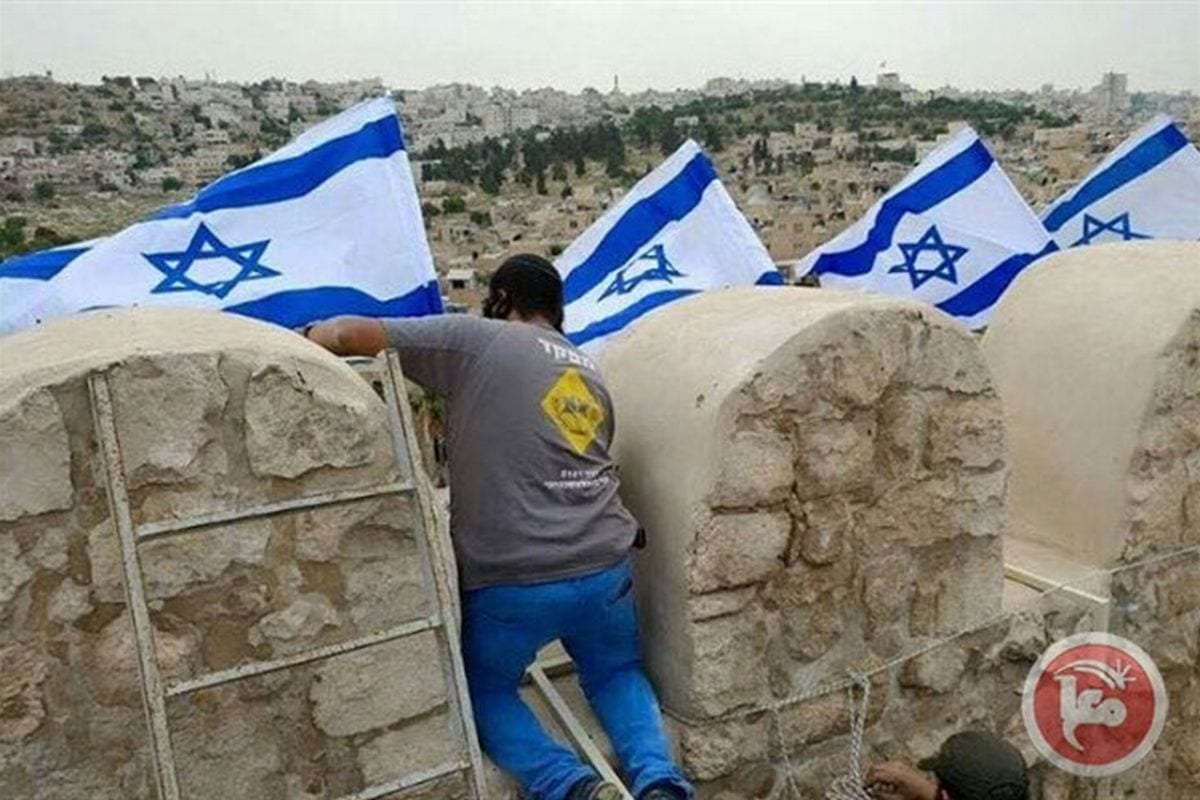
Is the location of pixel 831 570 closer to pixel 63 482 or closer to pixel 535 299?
pixel 535 299

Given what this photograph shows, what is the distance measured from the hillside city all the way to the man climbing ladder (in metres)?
35.3

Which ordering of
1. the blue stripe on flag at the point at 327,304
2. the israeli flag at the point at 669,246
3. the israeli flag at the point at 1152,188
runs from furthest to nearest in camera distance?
the israeli flag at the point at 1152,188 → the israeli flag at the point at 669,246 → the blue stripe on flag at the point at 327,304

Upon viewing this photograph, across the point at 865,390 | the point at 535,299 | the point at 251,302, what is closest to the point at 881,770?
the point at 865,390

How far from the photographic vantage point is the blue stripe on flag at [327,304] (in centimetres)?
548

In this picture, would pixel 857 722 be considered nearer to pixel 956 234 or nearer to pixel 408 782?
pixel 408 782

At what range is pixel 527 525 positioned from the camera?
2.61 m

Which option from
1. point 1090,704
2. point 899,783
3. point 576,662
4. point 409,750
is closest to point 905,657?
point 899,783

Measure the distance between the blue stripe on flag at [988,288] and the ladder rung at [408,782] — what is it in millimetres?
6109

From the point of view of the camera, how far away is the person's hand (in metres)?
2.69

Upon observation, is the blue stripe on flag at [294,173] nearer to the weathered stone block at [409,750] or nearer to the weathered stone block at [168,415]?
the weathered stone block at [168,415]

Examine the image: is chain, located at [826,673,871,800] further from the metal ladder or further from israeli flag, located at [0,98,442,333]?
israeli flag, located at [0,98,442,333]

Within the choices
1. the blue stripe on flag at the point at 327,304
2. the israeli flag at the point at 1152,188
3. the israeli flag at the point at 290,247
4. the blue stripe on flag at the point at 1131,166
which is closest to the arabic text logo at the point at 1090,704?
the blue stripe on flag at the point at 327,304

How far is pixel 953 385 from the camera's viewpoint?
3072mm

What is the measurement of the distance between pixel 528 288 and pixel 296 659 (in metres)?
1.04
